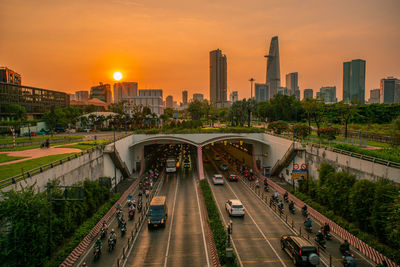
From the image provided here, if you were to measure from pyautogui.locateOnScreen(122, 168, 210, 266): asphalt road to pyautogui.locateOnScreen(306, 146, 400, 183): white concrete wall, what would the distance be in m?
15.7

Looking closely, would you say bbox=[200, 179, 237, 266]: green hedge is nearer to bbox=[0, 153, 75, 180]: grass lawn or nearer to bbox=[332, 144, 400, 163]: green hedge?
bbox=[332, 144, 400, 163]: green hedge

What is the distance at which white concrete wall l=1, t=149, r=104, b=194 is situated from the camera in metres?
19.3

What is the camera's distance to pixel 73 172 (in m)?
25.3

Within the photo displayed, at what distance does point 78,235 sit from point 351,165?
84.2 ft

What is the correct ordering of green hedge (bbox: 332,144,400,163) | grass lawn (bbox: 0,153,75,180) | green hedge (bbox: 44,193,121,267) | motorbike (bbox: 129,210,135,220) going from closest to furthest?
green hedge (bbox: 44,193,121,267), grass lawn (bbox: 0,153,75,180), green hedge (bbox: 332,144,400,163), motorbike (bbox: 129,210,135,220)

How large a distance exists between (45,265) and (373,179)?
25.9 m

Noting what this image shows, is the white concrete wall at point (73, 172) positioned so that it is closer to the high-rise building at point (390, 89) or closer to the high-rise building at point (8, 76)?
the high-rise building at point (8, 76)

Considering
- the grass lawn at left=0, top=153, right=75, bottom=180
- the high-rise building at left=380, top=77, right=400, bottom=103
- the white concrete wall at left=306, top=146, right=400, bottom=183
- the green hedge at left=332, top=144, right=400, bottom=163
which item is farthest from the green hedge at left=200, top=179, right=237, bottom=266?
the high-rise building at left=380, top=77, right=400, bottom=103

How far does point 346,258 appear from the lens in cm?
1609

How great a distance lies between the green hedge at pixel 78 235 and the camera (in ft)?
54.7

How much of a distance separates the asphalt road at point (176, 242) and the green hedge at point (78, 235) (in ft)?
14.1

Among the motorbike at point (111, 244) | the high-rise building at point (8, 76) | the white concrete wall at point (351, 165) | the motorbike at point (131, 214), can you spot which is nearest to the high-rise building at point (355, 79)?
the white concrete wall at point (351, 165)

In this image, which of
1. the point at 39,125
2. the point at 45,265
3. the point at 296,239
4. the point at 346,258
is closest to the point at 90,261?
the point at 45,265

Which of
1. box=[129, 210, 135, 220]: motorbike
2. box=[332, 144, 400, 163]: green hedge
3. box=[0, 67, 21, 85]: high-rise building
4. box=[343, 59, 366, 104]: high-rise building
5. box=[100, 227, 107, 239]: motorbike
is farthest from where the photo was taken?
box=[343, 59, 366, 104]: high-rise building
